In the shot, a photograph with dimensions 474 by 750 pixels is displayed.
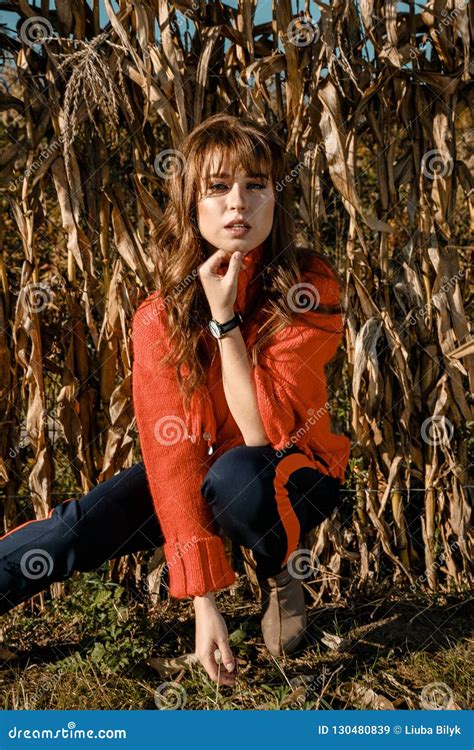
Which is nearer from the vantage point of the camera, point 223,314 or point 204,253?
point 223,314

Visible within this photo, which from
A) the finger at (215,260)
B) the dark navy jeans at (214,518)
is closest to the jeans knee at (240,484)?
the dark navy jeans at (214,518)

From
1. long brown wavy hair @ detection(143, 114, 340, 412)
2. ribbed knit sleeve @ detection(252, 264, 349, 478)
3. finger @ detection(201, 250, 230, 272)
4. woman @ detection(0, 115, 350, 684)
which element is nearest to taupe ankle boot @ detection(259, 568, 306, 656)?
woman @ detection(0, 115, 350, 684)

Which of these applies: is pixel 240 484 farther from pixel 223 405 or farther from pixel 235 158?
pixel 235 158

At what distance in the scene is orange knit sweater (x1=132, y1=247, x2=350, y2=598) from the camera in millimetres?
1780

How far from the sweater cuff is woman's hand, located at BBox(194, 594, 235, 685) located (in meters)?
0.04

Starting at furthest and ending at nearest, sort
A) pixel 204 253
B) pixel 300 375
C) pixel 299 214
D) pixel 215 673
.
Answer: pixel 299 214 < pixel 204 253 < pixel 300 375 < pixel 215 673

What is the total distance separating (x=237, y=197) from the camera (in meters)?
1.75

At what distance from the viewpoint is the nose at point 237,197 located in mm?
1749

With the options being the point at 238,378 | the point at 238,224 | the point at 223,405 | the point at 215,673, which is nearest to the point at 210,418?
the point at 223,405

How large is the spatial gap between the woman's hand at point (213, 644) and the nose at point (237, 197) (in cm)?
81

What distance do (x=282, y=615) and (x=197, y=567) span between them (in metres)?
0.32

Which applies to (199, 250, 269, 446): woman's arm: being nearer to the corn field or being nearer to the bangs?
the bangs

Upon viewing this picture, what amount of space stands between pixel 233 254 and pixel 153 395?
14.3 inches

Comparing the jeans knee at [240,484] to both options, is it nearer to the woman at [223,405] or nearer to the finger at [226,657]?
the woman at [223,405]
